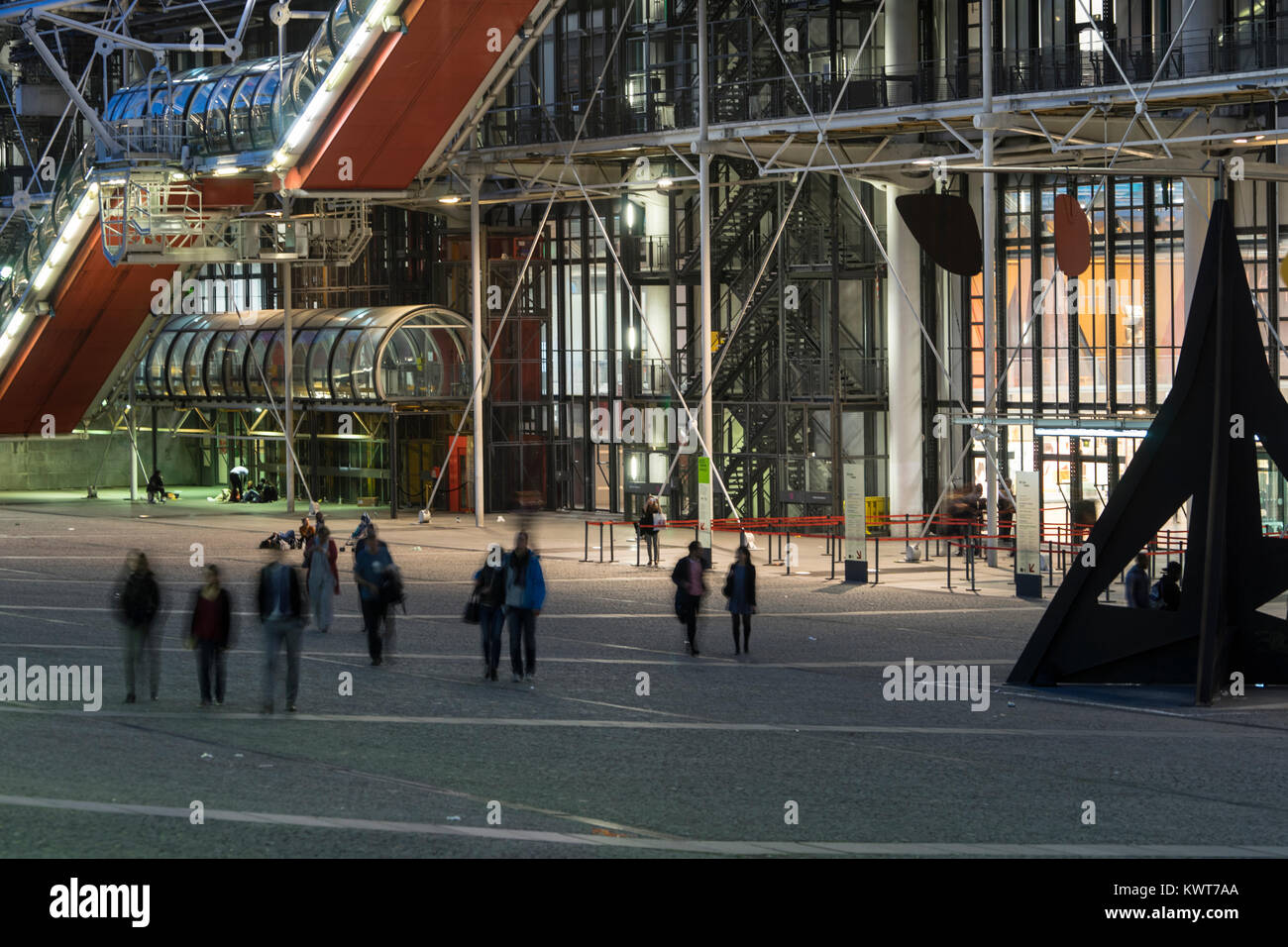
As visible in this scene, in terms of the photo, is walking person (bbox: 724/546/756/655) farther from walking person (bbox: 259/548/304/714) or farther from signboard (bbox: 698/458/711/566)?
signboard (bbox: 698/458/711/566)

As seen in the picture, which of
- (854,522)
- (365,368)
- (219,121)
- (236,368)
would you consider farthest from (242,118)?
(854,522)

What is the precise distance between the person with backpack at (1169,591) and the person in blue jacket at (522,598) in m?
6.82

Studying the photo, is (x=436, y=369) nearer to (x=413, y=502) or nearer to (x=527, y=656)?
(x=413, y=502)

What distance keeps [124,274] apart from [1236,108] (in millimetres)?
22821

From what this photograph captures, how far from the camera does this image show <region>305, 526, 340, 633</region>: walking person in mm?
21438

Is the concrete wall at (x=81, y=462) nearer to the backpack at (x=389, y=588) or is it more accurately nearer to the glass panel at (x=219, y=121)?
the glass panel at (x=219, y=121)

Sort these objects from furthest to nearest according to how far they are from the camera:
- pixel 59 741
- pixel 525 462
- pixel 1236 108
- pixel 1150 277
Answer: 1. pixel 525 462
2. pixel 1150 277
3. pixel 1236 108
4. pixel 59 741

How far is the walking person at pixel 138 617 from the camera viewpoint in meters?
16.9

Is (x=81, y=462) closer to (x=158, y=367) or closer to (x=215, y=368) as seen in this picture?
(x=158, y=367)

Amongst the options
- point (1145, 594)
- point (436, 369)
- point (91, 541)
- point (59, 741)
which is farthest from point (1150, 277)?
point (59, 741)

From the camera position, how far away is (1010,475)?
34.7 meters

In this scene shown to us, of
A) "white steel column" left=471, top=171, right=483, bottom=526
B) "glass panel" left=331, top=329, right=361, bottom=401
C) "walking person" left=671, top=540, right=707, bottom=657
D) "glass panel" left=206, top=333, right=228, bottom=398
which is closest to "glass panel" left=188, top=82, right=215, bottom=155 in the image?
"glass panel" left=331, top=329, right=361, bottom=401

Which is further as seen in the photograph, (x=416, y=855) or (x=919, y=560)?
(x=919, y=560)

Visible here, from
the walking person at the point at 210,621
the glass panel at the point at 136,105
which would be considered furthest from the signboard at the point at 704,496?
the glass panel at the point at 136,105
